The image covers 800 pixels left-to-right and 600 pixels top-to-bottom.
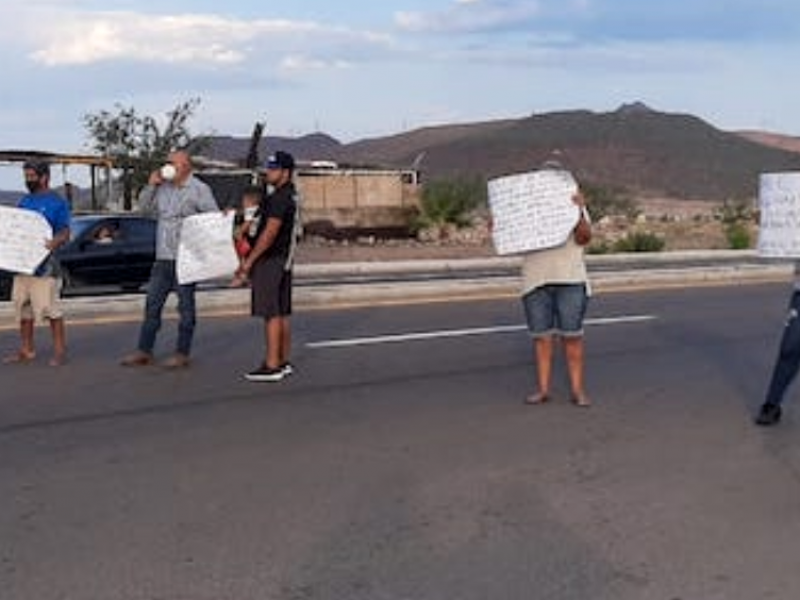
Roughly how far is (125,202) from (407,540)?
3330cm

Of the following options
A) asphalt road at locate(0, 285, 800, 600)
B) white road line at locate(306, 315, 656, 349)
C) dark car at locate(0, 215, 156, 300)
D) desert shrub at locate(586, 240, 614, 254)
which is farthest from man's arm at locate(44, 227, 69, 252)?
desert shrub at locate(586, 240, 614, 254)

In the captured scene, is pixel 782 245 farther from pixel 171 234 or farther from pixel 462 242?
pixel 462 242

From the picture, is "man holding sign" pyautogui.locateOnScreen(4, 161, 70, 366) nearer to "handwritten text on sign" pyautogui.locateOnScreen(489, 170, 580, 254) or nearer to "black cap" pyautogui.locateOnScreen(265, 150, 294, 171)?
"black cap" pyautogui.locateOnScreen(265, 150, 294, 171)

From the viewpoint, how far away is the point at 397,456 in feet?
28.6

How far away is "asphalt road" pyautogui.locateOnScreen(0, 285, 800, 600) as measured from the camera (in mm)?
6230

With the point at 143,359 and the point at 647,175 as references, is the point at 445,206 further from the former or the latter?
the point at 647,175

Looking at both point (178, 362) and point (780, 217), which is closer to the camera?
point (780, 217)

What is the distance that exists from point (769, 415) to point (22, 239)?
19.6 ft

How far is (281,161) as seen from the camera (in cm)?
1127

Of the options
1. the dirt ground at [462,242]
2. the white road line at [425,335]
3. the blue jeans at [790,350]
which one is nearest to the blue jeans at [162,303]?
the white road line at [425,335]

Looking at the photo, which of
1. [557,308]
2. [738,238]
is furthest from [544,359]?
[738,238]

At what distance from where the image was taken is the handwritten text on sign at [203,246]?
473 inches

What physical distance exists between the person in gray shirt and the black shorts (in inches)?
36.1

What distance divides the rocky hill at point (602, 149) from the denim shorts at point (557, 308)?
3679 inches
